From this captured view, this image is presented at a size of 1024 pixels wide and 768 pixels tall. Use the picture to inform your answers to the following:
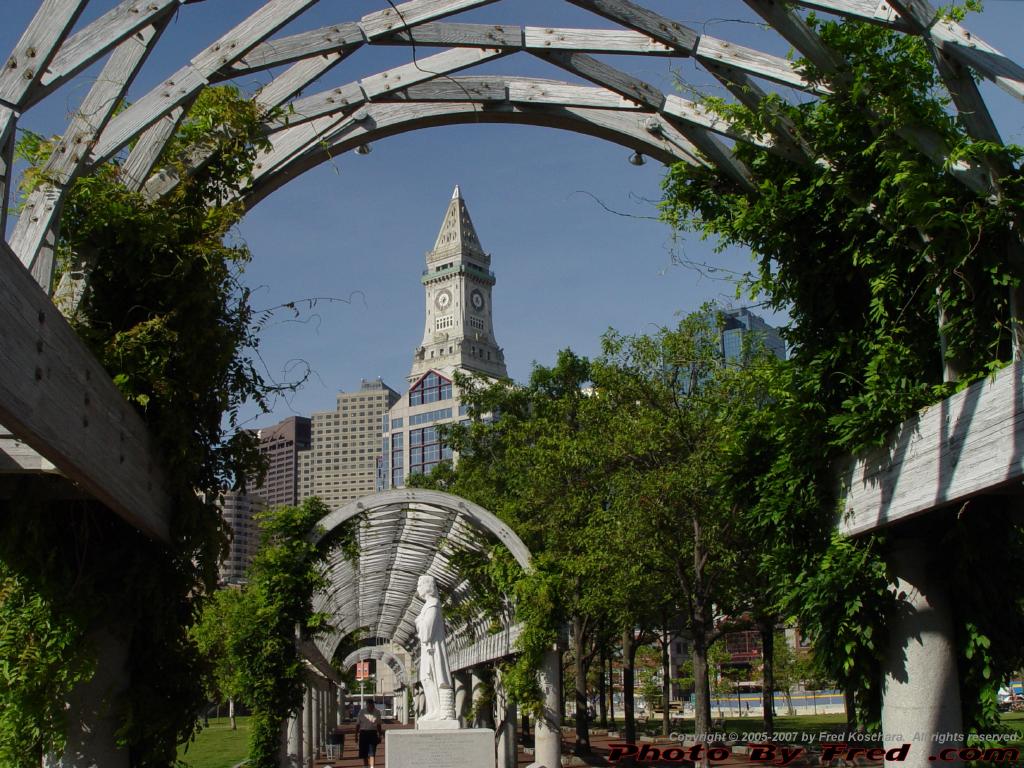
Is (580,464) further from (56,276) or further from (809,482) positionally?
(56,276)

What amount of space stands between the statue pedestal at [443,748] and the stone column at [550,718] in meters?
2.50

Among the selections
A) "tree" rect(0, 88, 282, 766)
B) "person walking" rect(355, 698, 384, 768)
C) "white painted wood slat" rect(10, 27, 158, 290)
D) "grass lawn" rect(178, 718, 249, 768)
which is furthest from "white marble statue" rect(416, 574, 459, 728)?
"white painted wood slat" rect(10, 27, 158, 290)

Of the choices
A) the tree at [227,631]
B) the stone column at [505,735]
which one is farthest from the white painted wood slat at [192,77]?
the stone column at [505,735]

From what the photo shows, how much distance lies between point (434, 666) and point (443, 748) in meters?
2.24

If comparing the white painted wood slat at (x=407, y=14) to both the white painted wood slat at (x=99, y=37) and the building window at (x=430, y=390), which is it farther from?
the building window at (x=430, y=390)

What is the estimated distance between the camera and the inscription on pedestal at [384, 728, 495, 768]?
13.6 meters

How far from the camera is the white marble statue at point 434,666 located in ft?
49.4

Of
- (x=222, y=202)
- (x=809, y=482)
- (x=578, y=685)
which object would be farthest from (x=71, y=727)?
(x=578, y=685)

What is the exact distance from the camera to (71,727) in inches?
251

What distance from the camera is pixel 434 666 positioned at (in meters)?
15.9

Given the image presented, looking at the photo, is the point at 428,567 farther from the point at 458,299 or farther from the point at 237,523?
the point at 458,299

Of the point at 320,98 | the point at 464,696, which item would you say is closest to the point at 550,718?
the point at 320,98

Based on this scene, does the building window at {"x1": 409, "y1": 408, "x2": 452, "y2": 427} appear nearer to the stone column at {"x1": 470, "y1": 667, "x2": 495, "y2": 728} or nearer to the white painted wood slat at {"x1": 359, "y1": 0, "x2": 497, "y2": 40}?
the stone column at {"x1": 470, "y1": 667, "x2": 495, "y2": 728}

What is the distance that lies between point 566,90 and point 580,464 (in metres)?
15.2
